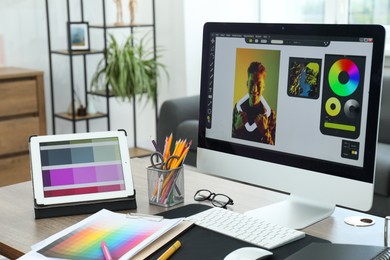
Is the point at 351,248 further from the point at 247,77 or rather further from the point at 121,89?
the point at 121,89

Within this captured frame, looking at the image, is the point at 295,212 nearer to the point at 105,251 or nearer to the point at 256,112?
the point at 256,112

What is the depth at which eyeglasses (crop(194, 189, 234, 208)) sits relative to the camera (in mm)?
1720

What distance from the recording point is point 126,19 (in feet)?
16.6

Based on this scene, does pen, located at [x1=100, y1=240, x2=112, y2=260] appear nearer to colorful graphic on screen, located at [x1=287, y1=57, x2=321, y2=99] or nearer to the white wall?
colorful graphic on screen, located at [x1=287, y1=57, x2=321, y2=99]

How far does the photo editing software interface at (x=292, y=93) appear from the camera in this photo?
1.48 metres

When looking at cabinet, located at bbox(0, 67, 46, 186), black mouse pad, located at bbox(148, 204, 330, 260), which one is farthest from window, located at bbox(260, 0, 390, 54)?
black mouse pad, located at bbox(148, 204, 330, 260)

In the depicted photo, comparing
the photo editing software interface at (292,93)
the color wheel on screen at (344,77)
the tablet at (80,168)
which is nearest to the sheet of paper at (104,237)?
the tablet at (80,168)

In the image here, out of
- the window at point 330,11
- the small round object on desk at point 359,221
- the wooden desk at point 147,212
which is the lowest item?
the wooden desk at point 147,212

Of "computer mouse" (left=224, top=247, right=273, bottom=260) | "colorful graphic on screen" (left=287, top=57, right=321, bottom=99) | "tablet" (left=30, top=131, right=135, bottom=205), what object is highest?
"colorful graphic on screen" (left=287, top=57, right=321, bottom=99)

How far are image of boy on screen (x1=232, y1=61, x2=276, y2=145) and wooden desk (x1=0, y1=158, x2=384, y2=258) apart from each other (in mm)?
192

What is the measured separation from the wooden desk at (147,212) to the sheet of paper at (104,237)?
0.23 feet

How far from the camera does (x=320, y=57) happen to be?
1.52 meters

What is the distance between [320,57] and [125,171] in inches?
23.0

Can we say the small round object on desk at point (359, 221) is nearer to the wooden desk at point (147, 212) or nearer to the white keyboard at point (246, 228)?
the wooden desk at point (147, 212)
